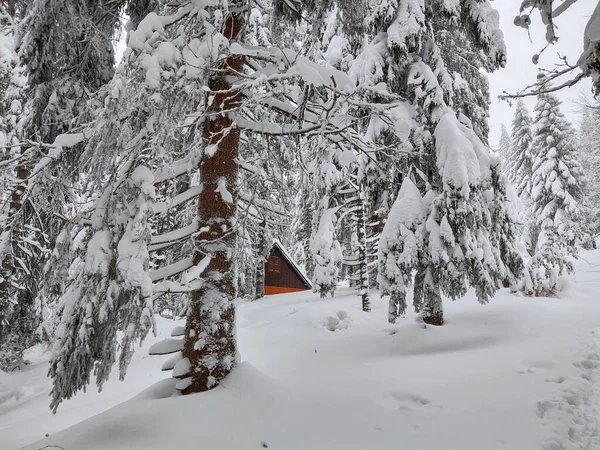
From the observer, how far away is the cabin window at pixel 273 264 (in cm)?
2400

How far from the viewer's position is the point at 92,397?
6.81 meters

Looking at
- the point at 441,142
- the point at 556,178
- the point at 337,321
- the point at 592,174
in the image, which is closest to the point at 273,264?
the point at 337,321

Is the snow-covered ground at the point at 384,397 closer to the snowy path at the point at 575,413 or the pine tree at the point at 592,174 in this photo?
the snowy path at the point at 575,413

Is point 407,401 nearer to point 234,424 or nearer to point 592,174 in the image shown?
point 234,424

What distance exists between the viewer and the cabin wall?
24.1 metres

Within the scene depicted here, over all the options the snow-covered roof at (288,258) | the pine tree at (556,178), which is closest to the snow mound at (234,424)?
the snow-covered roof at (288,258)

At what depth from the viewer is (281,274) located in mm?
24547

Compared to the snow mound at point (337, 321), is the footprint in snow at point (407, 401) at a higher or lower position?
lower

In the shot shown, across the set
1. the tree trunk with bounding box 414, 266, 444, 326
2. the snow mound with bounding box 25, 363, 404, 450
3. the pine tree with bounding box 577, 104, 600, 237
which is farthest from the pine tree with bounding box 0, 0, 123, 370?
the pine tree with bounding box 577, 104, 600, 237

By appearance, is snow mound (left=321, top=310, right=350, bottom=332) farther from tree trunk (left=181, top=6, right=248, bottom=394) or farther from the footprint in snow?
tree trunk (left=181, top=6, right=248, bottom=394)

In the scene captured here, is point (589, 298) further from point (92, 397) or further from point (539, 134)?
point (539, 134)

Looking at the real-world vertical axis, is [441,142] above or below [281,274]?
above

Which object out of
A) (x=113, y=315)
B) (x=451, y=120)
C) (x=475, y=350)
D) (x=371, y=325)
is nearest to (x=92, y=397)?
(x=113, y=315)

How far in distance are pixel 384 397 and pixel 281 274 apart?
20520 mm
